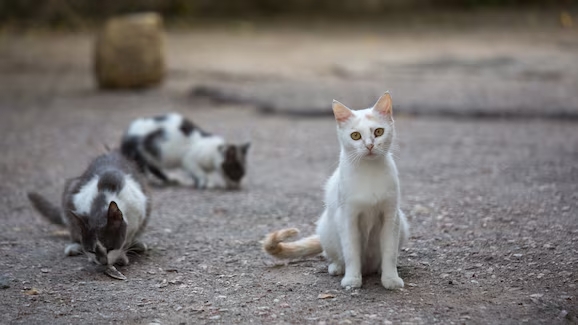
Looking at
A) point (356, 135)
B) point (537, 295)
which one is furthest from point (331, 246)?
point (537, 295)

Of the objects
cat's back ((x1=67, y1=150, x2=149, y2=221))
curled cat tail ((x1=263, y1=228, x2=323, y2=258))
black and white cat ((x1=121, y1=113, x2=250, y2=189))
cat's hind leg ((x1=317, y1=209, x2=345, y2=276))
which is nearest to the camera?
cat's hind leg ((x1=317, y1=209, x2=345, y2=276))

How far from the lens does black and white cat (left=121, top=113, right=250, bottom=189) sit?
7797 mm

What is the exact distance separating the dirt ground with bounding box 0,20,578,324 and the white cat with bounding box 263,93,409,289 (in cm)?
17

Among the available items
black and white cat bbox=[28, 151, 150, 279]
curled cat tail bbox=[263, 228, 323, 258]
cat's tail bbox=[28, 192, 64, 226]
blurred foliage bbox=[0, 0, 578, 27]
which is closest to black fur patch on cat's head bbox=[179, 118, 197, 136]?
black and white cat bbox=[28, 151, 150, 279]

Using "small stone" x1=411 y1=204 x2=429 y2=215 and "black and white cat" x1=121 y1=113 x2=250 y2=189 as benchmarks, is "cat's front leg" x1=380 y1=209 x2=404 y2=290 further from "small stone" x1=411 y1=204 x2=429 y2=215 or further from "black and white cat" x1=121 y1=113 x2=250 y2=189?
"black and white cat" x1=121 y1=113 x2=250 y2=189

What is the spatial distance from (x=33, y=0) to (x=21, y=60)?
3.85m

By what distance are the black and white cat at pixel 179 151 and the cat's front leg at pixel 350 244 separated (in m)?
3.22

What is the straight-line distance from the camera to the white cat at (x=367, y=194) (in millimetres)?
4461

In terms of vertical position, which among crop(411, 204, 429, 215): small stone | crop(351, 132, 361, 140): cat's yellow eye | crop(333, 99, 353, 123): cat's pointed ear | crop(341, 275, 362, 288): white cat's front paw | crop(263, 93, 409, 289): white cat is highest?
crop(333, 99, 353, 123): cat's pointed ear

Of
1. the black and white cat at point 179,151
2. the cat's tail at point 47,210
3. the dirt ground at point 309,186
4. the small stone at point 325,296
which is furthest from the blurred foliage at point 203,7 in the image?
the small stone at point 325,296

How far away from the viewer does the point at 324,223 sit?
191 inches

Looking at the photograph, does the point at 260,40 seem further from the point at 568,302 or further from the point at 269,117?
the point at 568,302

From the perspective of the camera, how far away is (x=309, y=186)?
740 cm

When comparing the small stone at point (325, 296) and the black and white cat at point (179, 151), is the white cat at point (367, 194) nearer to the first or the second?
the small stone at point (325, 296)
